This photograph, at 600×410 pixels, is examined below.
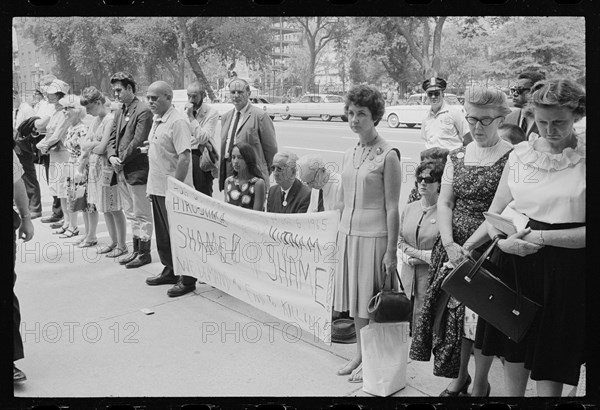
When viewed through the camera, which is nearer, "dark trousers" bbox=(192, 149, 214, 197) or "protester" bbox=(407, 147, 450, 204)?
"protester" bbox=(407, 147, 450, 204)

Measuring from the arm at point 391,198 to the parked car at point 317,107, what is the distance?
0.42 m

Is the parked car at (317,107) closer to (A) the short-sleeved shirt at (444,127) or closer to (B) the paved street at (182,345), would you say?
(B) the paved street at (182,345)

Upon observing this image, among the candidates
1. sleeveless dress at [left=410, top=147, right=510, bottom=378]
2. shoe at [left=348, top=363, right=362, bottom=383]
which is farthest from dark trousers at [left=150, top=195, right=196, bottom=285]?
sleeveless dress at [left=410, top=147, right=510, bottom=378]

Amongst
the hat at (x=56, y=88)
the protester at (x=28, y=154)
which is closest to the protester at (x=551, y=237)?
the hat at (x=56, y=88)

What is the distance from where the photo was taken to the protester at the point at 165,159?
514 centimetres

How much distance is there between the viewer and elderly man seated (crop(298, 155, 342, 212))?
407cm

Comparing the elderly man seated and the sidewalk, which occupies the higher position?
the elderly man seated

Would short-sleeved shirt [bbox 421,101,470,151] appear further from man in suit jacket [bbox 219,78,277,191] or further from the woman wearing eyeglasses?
man in suit jacket [bbox 219,78,277,191]

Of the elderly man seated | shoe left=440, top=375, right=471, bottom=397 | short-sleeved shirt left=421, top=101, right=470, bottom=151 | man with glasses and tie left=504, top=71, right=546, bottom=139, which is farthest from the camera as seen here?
the elderly man seated

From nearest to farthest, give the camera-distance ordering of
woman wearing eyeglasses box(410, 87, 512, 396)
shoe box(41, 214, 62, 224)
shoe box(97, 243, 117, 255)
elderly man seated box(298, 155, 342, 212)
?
1. woman wearing eyeglasses box(410, 87, 512, 396)
2. elderly man seated box(298, 155, 342, 212)
3. shoe box(97, 243, 117, 255)
4. shoe box(41, 214, 62, 224)

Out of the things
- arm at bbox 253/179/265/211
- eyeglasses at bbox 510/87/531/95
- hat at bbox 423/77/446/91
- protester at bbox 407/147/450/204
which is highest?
hat at bbox 423/77/446/91

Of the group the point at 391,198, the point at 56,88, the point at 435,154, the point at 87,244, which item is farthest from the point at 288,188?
the point at 56,88

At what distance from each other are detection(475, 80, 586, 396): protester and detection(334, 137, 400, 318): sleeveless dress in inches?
25.7
